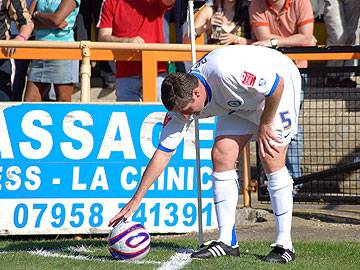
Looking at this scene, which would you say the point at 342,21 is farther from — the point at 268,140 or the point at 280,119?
the point at 268,140

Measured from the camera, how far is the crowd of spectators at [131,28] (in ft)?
35.1

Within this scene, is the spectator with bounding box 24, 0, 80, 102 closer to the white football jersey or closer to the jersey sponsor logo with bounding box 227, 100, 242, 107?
Answer: the white football jersey

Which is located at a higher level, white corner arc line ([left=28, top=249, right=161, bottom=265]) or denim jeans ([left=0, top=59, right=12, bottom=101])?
denim jeans ([left=0, top=59, right=12, bottom=101])

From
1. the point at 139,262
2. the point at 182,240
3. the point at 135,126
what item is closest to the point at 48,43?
the point at 135,126

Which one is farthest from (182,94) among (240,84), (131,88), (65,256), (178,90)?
(131,88)

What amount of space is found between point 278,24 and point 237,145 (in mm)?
3650

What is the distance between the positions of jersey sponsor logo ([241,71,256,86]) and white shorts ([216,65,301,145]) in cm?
37

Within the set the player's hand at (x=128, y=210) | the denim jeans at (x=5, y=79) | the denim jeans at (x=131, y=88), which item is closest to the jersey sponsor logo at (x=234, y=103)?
the player's hand at (x=128, y=210)

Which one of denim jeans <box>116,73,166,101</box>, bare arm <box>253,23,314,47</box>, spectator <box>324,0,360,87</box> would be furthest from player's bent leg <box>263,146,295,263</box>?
spectator <box>324,0,360,87</box>

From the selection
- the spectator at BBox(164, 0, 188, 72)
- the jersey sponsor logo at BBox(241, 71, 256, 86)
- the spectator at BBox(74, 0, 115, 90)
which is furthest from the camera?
the spectator at BBox(74, 0, 115, 90)

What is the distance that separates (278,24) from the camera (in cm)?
1111

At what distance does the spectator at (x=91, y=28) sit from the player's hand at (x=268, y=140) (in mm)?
6263

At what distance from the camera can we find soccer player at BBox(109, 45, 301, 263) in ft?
23.5

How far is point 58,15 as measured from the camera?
1091cm
